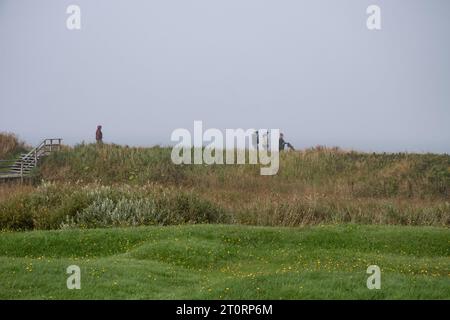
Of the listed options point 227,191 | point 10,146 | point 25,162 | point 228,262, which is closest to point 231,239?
point 228,262

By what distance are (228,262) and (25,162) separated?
2487 cm

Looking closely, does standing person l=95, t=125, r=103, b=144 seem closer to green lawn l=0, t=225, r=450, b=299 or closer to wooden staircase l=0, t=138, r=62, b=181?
wooden staircase l=0, t=138, r=62, b=181

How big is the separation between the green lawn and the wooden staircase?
1728cm

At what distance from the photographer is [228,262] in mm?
16984

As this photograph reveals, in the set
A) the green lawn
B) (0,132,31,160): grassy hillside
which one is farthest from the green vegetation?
(0,132,31,160): grassy hillside

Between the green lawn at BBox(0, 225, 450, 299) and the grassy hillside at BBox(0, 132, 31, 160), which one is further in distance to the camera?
the grassy hillside at BBox(0, 132, 31, 160)

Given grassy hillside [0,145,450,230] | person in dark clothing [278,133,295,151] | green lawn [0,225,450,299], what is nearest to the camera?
green lawn [0,225,450,299]

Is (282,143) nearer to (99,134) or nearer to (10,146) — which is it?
(99,134)

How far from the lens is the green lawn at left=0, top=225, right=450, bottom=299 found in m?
13.0

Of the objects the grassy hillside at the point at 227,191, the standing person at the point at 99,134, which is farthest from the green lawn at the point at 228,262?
the standing person at the point at 99,134

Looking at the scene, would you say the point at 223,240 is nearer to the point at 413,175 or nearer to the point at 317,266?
the point at 317,266

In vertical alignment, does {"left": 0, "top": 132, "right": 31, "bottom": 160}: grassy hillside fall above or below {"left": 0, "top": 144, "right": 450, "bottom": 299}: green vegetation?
above

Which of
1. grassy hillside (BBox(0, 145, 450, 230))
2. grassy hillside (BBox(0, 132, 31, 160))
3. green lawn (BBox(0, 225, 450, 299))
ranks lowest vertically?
green lawn (BBox(0, 225, 450, 299))
